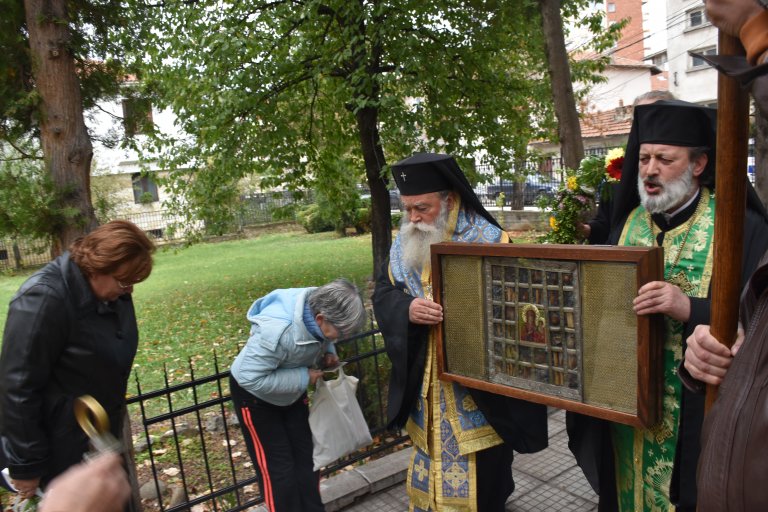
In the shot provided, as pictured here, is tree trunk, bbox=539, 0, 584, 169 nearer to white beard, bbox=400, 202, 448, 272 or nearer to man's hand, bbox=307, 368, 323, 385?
white beard, bbox=400, 202, 448, 272

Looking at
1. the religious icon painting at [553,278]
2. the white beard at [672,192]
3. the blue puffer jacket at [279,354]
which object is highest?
the white beard at [672,192]

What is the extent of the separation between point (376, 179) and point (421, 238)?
285 inches

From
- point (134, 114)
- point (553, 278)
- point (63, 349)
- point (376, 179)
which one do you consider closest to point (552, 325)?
point (553, 278)

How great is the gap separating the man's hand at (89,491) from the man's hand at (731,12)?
1658 millimetres

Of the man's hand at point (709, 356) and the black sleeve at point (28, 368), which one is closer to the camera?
the man's hand at point (709, 356)

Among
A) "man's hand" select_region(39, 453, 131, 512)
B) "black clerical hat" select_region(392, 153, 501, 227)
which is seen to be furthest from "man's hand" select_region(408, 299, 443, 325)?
"man's hand" select_region(39, 453, 131, 512)

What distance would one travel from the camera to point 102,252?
2.49m

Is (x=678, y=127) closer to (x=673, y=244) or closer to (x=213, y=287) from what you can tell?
(x=673, y=244)

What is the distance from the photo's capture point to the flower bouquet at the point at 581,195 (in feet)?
10.3

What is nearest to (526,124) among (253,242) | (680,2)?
(253,242)

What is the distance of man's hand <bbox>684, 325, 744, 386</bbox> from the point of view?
5.19 ft

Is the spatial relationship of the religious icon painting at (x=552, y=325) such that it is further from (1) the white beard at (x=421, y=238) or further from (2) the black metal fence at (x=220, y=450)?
(2) the black metal fence at (x=220, y=450)

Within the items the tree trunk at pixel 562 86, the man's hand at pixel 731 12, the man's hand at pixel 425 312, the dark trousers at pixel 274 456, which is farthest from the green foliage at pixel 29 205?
the tree trunk at pixel 562 86

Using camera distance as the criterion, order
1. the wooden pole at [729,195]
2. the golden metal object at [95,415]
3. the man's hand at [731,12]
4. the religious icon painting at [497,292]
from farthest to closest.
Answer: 1. the religious icon painting at [497,292]
2. the golden metal object at [95,415]
3. the wooden pole at [729,195]
4. the man's hand at [731,12]
